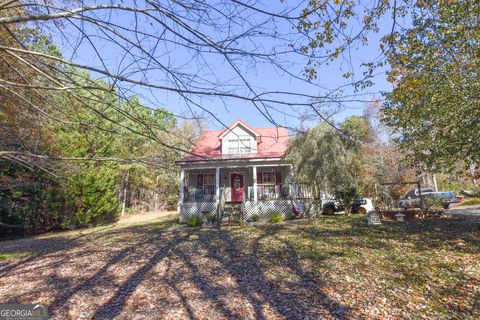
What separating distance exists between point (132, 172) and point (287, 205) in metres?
16.3

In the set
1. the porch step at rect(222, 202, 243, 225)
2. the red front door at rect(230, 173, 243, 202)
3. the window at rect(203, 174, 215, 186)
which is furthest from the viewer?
the window at rect(203, 174, 215, 186)

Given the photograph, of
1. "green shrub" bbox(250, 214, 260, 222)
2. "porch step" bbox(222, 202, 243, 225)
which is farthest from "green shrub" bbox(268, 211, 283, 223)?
"porch step" bbox(222, 202, 243, 225)

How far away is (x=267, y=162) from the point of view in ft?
45.2

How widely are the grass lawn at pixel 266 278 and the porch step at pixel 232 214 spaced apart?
4.23 metres

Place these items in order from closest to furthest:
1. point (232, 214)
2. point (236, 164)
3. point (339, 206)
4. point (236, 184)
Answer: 1. point (232, 214)
2. point (236, 164)
3. point (339, 206)
4. point (236, 184)

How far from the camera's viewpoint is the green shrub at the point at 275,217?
40.3 feet

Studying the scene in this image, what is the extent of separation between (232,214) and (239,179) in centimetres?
409

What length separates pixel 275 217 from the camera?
12.3 metres

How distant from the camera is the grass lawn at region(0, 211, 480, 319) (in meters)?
3.50

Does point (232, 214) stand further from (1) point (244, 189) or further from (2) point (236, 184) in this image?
(2) point (236, 184)

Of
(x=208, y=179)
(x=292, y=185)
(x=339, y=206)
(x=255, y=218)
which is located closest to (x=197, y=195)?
(x=208, y=179)

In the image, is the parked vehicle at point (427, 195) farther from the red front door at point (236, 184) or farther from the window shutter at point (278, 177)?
the red front door at point (236, 184)

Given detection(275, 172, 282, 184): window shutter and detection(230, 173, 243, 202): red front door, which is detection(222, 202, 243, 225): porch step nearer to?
detection(230, 173, 243, 202): red front door

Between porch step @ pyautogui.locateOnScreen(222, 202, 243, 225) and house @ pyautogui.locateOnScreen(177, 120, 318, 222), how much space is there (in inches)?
2.0
